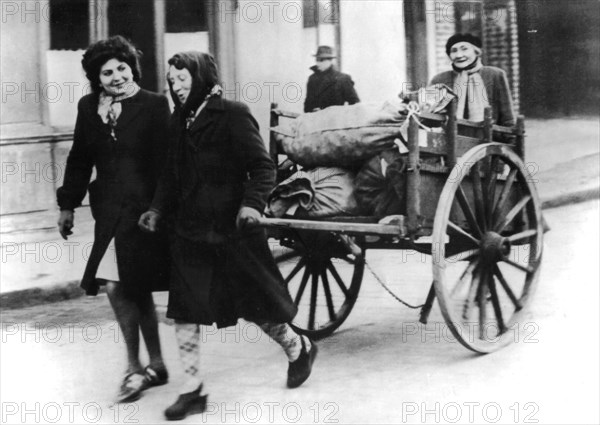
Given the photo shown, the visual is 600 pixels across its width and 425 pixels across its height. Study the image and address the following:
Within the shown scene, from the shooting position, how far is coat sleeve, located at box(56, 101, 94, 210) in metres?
3.93

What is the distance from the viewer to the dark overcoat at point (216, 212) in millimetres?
3746

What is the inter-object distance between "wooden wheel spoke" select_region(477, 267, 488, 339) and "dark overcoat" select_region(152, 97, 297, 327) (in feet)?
3.58

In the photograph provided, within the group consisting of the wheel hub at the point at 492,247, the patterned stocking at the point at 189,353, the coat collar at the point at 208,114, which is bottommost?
the patterned stocking at the point at 189,353

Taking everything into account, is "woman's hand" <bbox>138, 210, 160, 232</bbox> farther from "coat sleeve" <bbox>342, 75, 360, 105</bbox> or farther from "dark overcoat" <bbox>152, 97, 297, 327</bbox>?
"coat sleeve" <bbox>342, 75, 360, 105</bbox>

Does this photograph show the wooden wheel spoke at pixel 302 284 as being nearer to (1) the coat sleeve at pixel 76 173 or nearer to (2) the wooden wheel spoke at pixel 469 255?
(2) the wooden wheel spoke at pixel 469 255

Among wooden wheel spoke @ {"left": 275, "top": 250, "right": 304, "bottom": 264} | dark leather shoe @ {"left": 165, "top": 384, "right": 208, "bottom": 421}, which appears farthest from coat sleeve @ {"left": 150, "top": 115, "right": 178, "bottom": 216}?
wooden wheel spoke @ {"left": 275, "top": 250, "right": 304, "bottom": 264}

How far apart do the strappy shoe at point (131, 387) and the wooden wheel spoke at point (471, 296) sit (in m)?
1.64

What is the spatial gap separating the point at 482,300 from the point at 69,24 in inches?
106

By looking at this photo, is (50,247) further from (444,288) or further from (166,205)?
(444,288)

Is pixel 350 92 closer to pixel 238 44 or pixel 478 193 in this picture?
pixel 238 44

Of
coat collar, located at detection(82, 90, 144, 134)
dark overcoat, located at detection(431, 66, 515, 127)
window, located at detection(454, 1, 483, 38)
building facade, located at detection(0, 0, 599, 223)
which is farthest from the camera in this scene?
window, located at detection(454, 1, 483, 38)

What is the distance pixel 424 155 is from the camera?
163 inches

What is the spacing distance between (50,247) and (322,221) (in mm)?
1563

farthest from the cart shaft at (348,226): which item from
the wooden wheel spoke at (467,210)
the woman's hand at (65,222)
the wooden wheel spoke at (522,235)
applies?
the woman's hand at (65,222)
